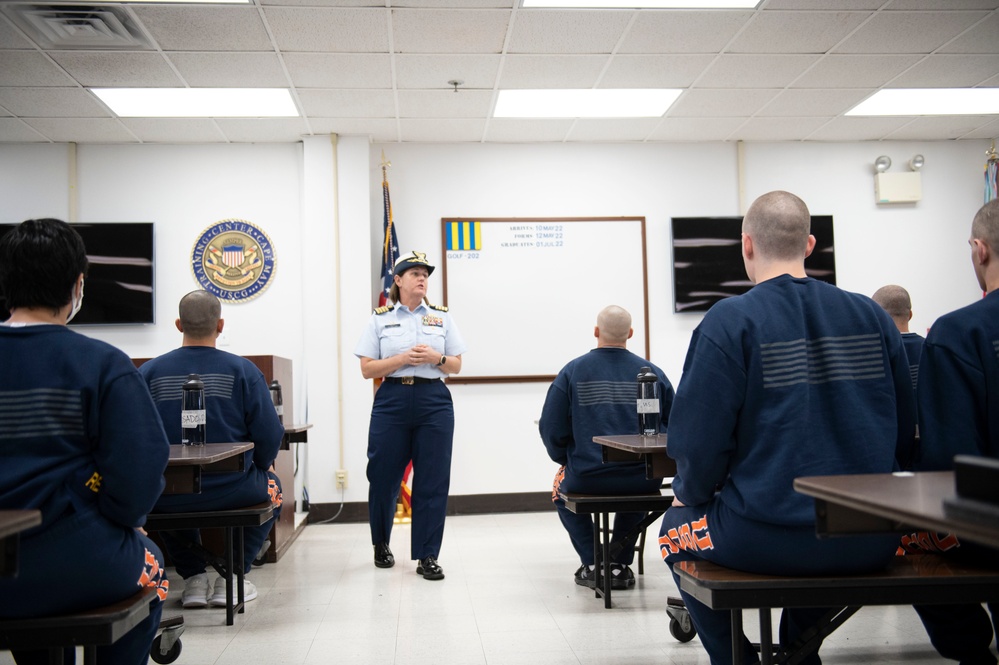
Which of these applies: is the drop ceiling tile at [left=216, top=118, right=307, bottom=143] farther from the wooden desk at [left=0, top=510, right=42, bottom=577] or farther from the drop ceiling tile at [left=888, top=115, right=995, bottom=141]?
the wooden desk at [left=0, top=510, right=42, bottom=577]

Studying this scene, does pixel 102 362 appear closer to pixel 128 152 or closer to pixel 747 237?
pixel 747 237

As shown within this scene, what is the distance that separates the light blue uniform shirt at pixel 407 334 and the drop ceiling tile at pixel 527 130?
85.0 inches

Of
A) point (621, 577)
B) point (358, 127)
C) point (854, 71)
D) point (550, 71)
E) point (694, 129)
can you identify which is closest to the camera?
point (621, 577)

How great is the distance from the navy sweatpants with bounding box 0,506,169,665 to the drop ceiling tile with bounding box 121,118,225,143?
4758 millimetres

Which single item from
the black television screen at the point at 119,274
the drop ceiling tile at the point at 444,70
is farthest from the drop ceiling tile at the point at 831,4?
the black television screen at the point at 119,274

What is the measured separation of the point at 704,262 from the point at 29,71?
5.07 metres

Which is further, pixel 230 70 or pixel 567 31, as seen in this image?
pixel 230 70

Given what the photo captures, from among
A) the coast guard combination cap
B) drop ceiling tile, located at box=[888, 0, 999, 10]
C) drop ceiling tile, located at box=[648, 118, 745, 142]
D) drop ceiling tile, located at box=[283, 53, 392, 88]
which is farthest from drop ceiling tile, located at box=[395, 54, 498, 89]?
drop ceiling tile, located at box=[888, 0, 999, 10]

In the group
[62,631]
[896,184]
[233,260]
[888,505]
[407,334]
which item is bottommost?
[62,631]

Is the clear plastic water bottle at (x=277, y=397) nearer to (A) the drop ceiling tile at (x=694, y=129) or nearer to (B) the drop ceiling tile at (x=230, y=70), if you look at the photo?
(B) the drop ceiling tile at (x=230, y=70)

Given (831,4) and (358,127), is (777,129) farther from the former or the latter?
(358,127)

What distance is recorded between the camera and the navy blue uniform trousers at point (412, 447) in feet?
14.2

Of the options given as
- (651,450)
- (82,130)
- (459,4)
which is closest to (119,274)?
(82,130)

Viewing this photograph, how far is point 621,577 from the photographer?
3.90 m
